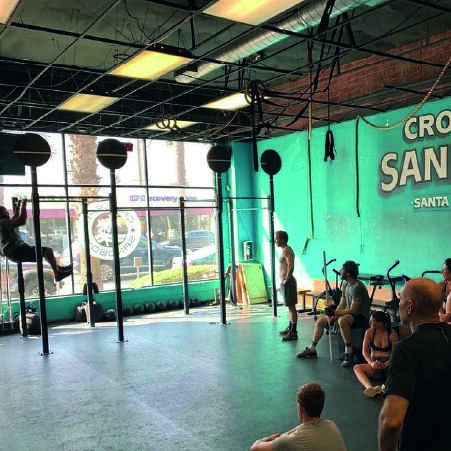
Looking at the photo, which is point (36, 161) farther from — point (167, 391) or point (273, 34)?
point (167, 391)

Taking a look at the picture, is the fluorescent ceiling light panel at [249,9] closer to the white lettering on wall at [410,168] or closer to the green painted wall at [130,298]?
the white lettering on wall at [410,168]

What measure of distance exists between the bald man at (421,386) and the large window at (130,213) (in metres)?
8.07

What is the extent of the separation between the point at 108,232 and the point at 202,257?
2.41 metres

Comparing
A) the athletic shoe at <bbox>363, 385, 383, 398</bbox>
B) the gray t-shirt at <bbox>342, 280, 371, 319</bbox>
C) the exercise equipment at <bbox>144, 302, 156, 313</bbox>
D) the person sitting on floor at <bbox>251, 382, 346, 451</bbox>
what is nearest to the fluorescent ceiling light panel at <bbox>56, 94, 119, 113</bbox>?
the exercise equipment at <bbox>144, 302, 156, 313</bbox>

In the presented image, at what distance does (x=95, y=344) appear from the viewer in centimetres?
742

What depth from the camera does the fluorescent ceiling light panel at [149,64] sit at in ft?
19.1

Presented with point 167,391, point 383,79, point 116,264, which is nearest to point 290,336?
point 167,391

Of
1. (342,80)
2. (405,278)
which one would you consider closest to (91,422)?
(405,278)

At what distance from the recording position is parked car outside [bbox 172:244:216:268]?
1158 centimetres

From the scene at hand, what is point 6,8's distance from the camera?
4.57 m

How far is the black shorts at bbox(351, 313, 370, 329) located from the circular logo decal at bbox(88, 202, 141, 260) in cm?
604

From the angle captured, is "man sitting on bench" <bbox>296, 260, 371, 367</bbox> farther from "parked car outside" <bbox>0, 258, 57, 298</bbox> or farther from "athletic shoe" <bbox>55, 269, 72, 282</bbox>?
"parked car outside" <bbox>0, 258, 57, 298</bbox>

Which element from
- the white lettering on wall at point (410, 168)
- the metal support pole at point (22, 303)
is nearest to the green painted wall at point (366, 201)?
the white lettering on wall at point (410, 168)

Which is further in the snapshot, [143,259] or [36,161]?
[143,259]
